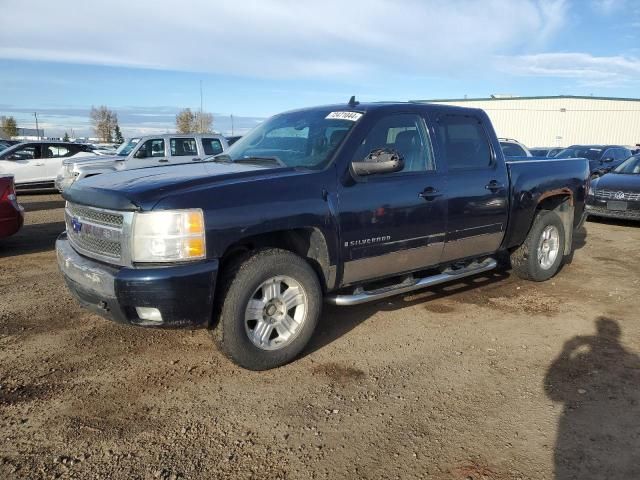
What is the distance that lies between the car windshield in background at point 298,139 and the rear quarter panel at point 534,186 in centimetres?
218

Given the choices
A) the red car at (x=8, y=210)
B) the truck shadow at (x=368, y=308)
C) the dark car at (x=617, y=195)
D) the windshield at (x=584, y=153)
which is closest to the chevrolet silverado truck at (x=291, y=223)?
the truck shadow at (x=368, y=308)

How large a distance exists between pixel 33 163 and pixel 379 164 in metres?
14.4

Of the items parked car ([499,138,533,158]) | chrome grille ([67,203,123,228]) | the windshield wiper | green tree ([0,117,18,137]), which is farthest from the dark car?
green tree ([0,117,18,137])

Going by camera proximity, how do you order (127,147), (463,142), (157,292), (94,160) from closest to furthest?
(157,292), (463,142), (94,160), (127,147)

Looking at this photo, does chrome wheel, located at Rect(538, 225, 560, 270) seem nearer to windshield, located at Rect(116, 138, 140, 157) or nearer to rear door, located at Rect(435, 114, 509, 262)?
rear door, located at Rect(435, 114, 509, 262)

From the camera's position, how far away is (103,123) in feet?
240

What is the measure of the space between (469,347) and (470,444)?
1.49 metres

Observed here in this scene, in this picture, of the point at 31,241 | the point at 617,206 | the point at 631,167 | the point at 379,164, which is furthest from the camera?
the point at 631,167

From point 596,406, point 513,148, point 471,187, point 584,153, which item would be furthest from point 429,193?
point 584,153

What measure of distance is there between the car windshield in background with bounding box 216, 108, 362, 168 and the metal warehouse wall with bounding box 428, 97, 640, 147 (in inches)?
1802

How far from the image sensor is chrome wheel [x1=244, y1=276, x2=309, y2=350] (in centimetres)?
383

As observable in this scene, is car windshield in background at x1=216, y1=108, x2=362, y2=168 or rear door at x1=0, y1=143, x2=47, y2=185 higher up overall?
car windshield in background at x1=216, y1=108, x2=362, y2=168

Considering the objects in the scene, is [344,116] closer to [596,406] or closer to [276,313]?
[276,313]

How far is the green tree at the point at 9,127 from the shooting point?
73438 millimetres
